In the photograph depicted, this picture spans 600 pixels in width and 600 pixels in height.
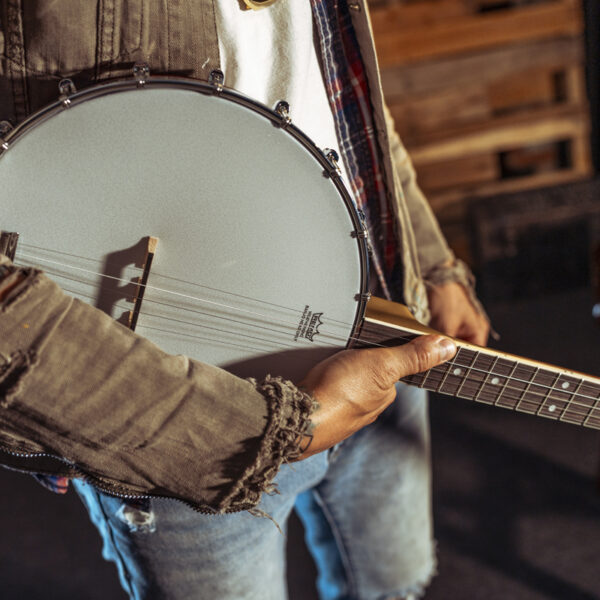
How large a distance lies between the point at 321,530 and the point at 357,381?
56cm

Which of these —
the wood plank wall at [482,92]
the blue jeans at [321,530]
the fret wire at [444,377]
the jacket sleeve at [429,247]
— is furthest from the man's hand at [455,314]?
the wood plank wall at [482,92]

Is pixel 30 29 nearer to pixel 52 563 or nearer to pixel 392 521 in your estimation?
pixel 392 521

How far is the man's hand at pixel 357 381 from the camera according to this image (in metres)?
0.64

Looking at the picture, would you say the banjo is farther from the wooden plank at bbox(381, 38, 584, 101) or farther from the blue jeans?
the wooden plank at bbox(381, 38, 584, 101)

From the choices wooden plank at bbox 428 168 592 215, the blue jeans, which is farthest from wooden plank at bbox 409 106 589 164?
the blue jeans

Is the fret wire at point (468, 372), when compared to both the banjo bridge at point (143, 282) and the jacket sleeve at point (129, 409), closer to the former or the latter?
the jacket sleeve at point (129, 409)

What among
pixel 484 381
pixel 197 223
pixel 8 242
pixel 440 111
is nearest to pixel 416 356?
pixel 484 381

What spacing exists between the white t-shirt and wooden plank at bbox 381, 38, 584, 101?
6.99 feet

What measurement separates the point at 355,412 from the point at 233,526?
0.23 meters

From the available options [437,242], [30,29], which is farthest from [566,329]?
[30,29]

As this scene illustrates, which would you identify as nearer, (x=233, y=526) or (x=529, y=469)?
(x=233, y=526)

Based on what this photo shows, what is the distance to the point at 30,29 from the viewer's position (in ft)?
1.90

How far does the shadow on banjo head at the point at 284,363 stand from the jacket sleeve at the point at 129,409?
7cm

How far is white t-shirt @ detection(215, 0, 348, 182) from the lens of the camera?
0.65m
